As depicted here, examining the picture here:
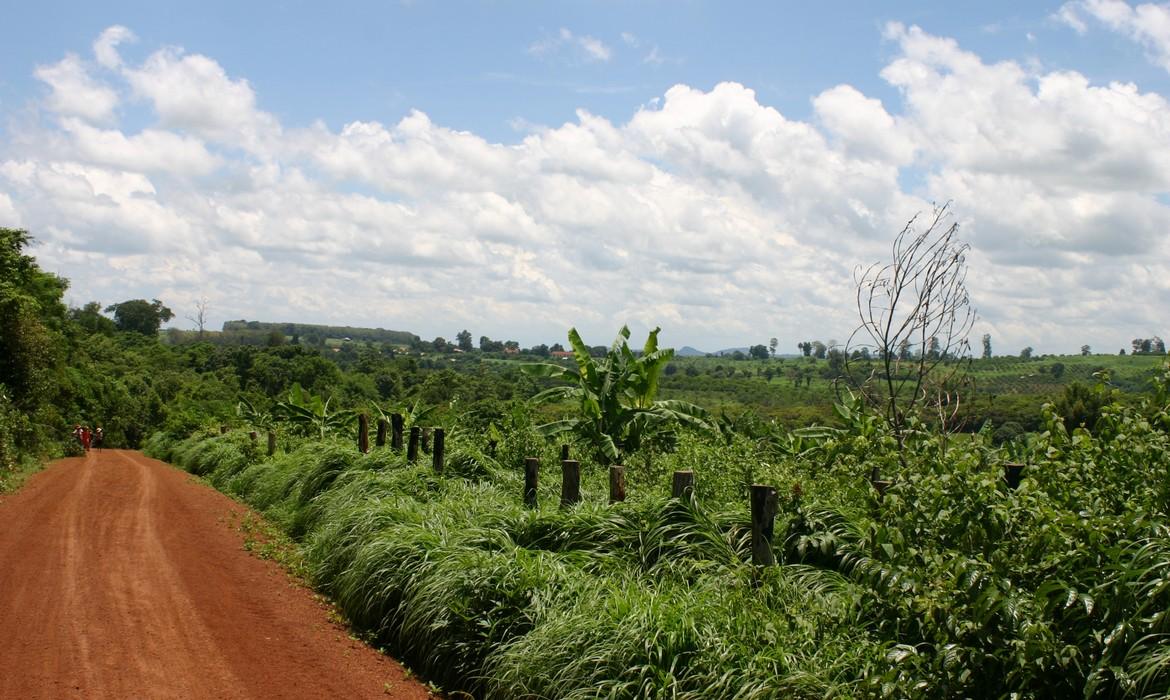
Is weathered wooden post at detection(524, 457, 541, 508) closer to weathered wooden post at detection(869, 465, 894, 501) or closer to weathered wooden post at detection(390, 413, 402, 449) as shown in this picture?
weathered wooden post at detection(869, 465, 894, 501)

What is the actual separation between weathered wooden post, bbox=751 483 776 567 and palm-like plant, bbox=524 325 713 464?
8183 millimetres

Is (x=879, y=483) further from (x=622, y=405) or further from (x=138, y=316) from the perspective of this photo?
(x=138, y=316)

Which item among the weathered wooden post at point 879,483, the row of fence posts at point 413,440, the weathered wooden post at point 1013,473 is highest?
the weathered wooden post at point 1013,473

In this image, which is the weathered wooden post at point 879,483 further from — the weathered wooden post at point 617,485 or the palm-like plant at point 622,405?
the palm-like plant at point 622,405

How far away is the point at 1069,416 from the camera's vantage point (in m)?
8.20

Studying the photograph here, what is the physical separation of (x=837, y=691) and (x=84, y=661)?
5.61 m

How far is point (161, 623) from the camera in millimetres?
7930

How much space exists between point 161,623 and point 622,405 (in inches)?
364

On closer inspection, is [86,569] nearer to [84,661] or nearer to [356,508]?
[356,508]

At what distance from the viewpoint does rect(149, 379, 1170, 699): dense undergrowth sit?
4145 mm

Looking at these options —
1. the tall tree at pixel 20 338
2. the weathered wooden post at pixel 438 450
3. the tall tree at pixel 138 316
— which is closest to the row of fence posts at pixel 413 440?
the weathered wooden post at pixel 438 450

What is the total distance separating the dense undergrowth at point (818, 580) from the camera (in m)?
4.14

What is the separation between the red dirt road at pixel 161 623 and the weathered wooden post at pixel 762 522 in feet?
9.01

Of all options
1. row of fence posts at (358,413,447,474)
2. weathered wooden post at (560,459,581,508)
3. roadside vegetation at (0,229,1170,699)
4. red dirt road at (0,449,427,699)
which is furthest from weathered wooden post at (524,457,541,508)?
red dirt road at (0,449,427,699)
